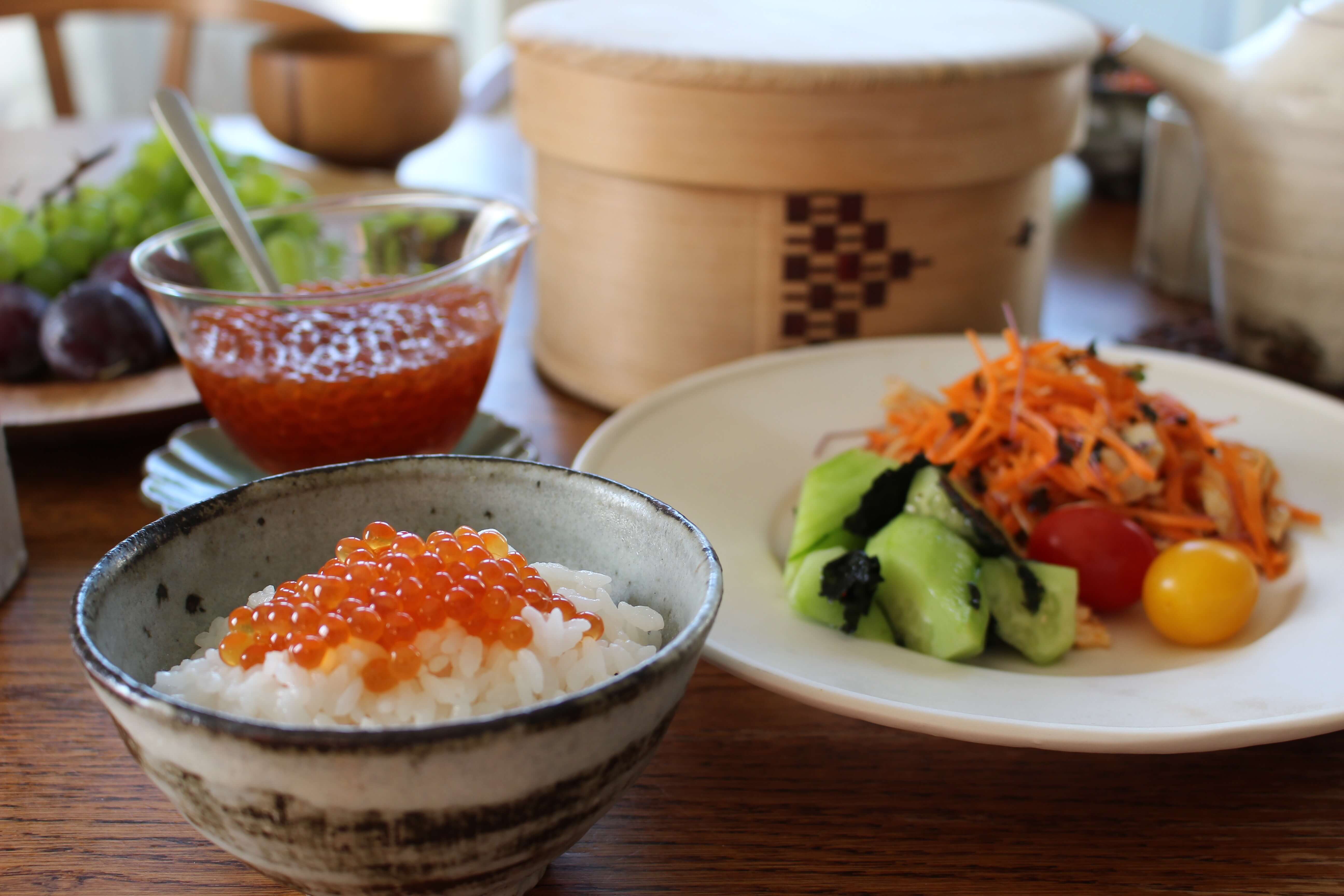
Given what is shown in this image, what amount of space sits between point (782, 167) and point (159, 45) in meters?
3.77

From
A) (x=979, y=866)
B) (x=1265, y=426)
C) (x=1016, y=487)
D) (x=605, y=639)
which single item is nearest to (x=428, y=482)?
(x=605, y=639)

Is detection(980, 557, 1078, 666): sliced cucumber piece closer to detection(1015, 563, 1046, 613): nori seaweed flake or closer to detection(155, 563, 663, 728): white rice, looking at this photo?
detection(1015, 563, 1046, 613): nori seaweed flake

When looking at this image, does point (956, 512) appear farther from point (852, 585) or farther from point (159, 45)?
point (159, 45)

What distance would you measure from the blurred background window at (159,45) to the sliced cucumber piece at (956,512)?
11.7 feet

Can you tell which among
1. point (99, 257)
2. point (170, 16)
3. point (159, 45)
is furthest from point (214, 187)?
point (159, 45)

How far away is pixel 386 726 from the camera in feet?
1.87

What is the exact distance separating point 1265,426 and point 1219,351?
1.22 ft

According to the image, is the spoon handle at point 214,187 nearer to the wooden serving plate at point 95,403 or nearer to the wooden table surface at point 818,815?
the wooden serving plate at point 95,403

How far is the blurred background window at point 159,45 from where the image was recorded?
4.07m

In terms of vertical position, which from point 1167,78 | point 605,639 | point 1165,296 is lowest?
point 1165,296

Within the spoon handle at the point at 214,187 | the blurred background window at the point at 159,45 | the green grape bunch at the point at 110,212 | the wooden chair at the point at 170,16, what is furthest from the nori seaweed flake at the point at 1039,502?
the blurred background window at the point at 159,45

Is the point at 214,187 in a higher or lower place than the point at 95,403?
higher

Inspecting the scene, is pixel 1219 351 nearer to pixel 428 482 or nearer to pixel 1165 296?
pixel 1165 296

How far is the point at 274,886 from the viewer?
68cm
